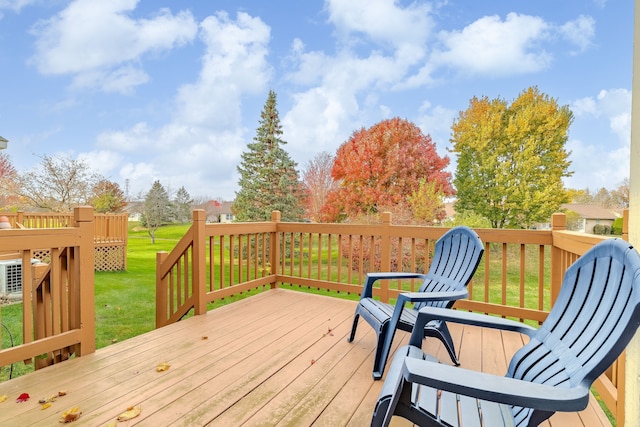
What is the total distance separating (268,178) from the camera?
1207cm

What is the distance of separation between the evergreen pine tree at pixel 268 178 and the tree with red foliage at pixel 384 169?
1.53 meters

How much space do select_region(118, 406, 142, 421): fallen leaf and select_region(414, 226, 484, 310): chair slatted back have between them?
6.59 feet

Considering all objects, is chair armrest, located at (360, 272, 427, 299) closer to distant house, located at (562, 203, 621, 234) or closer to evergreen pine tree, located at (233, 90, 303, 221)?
evergreen pine tree, located at (233, 90, 303, 221)

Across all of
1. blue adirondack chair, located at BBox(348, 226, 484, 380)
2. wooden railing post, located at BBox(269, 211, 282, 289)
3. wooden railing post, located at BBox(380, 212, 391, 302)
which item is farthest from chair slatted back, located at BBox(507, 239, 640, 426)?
wooden railing post, located at BBox(269, 211, 282, 289)

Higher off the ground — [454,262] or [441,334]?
[454,262]

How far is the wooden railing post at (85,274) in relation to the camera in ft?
8.37

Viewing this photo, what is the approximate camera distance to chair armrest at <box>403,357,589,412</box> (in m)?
1.00

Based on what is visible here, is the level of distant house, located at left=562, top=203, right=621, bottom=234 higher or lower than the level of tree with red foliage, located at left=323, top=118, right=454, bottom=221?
lower

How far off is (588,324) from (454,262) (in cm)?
152

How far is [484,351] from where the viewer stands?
2.82 m

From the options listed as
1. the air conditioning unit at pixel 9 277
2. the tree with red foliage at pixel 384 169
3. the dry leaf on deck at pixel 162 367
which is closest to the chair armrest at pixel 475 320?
the dry leaf on deck at pixel 162 367

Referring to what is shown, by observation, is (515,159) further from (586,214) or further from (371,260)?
(371,260)

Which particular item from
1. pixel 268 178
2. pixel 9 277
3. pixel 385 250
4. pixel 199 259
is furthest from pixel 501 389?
pixel 268 178

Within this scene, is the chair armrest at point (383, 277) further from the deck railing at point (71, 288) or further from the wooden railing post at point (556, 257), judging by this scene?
the deck railing at point (71, 288)
